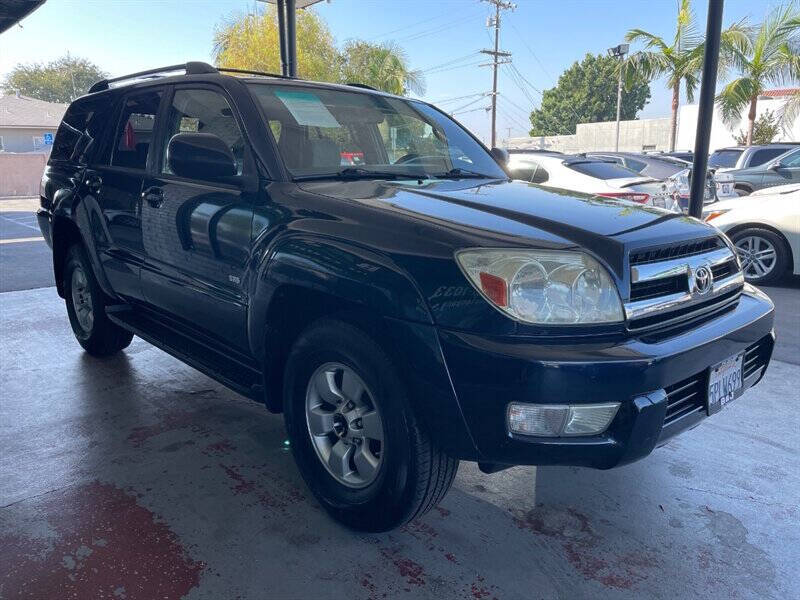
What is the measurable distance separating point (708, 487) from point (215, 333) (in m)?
2.46

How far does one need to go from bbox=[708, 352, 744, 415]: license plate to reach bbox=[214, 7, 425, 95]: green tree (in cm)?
3154

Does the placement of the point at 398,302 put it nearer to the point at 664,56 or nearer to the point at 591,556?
the point at 591,556

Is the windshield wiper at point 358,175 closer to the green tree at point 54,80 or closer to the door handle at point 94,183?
the door handle at point 94,183

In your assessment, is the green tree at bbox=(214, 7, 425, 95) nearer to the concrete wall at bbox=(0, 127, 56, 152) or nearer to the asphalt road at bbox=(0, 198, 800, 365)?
the concrete wall at bbox=(0, 127, 56, 152)

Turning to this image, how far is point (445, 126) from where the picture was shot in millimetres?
3799

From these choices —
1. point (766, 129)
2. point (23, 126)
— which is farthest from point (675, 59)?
point (23, 126)

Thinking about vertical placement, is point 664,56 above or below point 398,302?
above

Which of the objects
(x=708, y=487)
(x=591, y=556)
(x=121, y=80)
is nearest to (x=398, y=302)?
(x=591, y=556)

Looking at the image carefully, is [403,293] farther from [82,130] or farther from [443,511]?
[82,130]

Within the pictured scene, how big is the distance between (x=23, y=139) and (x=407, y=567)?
44282mm

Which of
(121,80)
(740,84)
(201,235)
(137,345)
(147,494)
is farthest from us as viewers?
(740,84)

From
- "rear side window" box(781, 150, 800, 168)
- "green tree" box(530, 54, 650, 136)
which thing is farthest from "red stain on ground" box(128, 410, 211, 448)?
"green tree" box(530, 54, 650, 136)

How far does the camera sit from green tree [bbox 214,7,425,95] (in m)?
32.8

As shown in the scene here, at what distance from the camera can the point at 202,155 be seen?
2.76 meters
